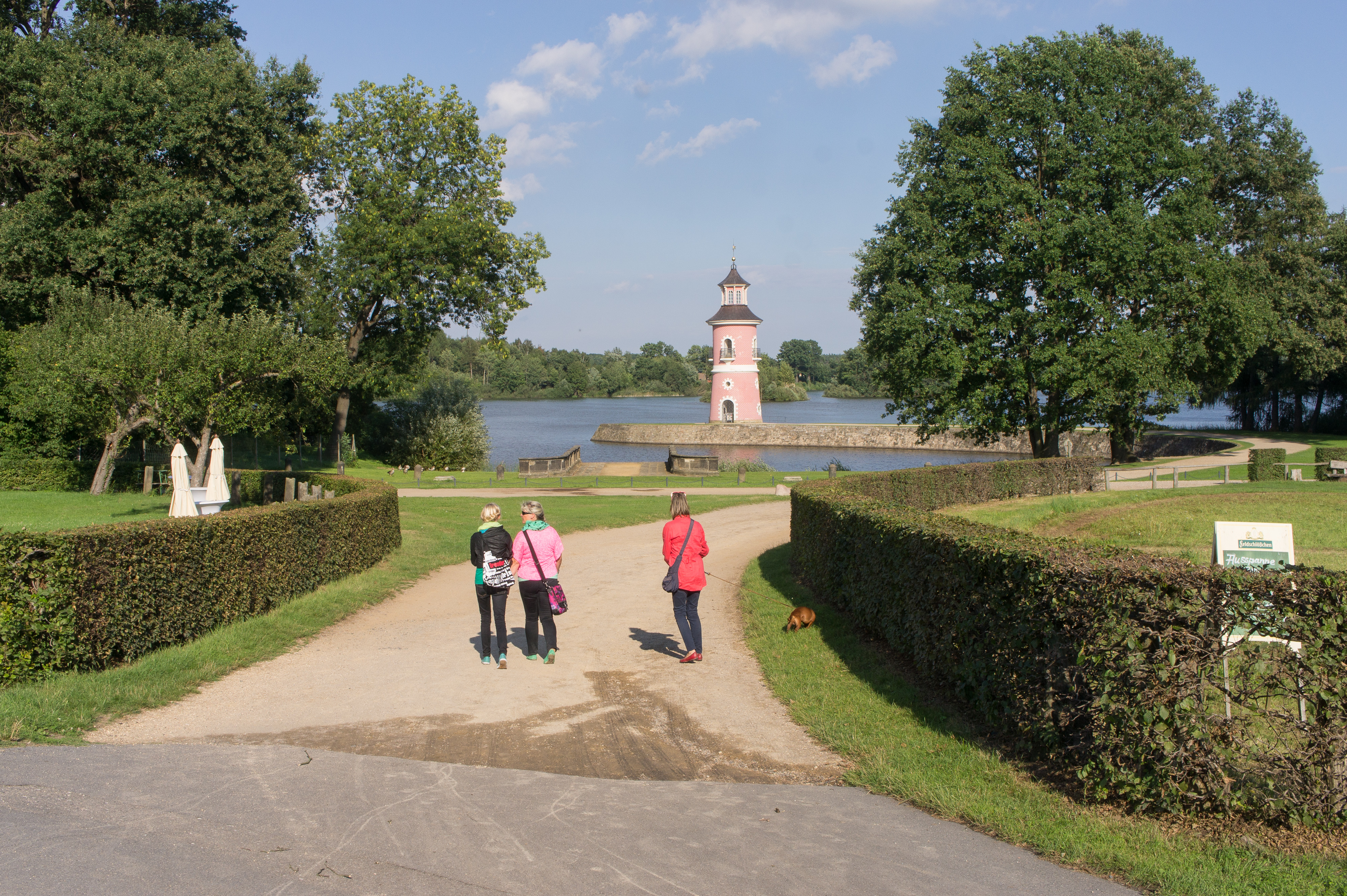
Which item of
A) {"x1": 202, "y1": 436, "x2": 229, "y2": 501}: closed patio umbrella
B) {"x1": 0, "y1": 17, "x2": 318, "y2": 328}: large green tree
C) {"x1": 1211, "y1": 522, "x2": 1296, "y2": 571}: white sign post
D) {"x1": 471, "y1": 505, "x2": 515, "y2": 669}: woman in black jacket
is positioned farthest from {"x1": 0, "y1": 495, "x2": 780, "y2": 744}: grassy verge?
Answer: {"x1": 0, "y1": 17, "x2": 318, "y2": 328}: large green tree

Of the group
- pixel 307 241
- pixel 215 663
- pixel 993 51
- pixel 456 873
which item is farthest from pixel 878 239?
pixel 456 873

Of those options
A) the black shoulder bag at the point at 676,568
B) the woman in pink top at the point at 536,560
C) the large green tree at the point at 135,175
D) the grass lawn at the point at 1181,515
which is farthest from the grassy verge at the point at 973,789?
the large green tree at the point at 135,175

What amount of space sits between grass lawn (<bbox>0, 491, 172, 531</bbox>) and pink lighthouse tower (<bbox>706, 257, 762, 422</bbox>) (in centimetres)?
5869

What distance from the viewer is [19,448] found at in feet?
99.3

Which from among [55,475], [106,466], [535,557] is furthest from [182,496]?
[55,475]

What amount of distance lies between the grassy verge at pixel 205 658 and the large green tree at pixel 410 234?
21.5 m

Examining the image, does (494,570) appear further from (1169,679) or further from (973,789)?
(1169,679)

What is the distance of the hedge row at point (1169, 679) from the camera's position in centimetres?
527

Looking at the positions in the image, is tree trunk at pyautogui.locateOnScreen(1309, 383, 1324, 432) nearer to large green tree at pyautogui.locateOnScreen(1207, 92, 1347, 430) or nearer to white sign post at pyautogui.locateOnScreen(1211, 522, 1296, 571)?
large green tree at pyautogui.locateOnScreen(1207, 92, 1347, 430)

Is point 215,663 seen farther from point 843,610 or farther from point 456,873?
point 843,610

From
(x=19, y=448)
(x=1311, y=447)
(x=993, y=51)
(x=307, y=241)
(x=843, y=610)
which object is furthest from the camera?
(x=1311, y=447)

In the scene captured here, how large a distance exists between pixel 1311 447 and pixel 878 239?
86.0 ft

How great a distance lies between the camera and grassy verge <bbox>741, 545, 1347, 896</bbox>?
4734mm

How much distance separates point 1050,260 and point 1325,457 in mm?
15384
